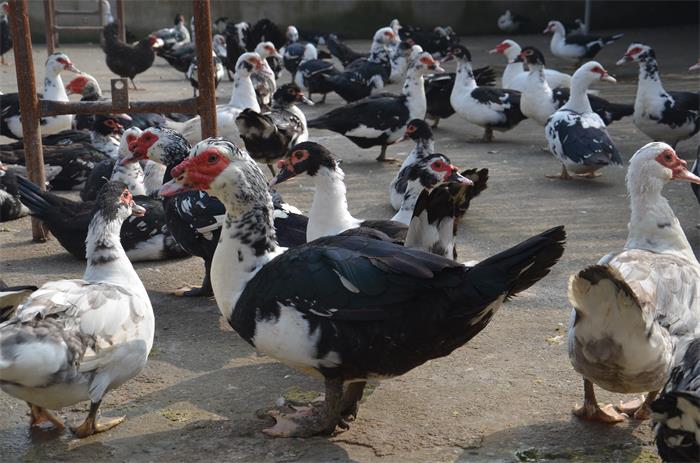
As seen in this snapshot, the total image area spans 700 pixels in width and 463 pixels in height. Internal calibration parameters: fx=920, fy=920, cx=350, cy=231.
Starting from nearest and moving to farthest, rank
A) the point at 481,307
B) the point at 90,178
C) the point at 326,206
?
1. the point at 481,307
2. the point at 326,206
3. the point at 90,178

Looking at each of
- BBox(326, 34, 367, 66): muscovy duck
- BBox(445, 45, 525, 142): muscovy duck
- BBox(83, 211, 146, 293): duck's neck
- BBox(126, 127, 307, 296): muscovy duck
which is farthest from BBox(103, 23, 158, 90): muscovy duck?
BBox(83, 211, 146, 293): duck's neck

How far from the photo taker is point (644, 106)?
28.3 ft

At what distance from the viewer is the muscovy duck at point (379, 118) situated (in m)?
8.64

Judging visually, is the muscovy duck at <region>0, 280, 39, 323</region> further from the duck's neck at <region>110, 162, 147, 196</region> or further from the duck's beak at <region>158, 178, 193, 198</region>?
the duck's neck at <region>110, 162, 147, 196</region>

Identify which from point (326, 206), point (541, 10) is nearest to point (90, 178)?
point (326, 206)

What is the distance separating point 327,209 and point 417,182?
965 millimetres

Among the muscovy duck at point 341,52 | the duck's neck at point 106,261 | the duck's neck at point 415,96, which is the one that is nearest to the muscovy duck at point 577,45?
the muscovy duck at point 341,52

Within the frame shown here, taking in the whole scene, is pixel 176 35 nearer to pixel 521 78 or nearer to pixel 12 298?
pixel 521 78

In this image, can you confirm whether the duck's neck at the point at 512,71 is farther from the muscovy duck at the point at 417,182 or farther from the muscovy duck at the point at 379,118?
the muscovy duck at the point at 417,182

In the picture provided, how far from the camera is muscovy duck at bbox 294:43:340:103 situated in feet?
38.1

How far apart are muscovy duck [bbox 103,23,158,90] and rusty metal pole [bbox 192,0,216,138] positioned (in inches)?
302

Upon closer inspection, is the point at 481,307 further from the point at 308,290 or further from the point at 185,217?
the point at 185,217

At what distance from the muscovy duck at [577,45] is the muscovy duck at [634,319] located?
1170 cm

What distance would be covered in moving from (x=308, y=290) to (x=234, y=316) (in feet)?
1.29
